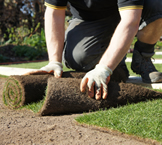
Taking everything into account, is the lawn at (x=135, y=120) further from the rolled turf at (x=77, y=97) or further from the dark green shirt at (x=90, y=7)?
the dark green shirt at (x=90, y=7)

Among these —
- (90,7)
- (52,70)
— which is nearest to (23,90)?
(52,70)

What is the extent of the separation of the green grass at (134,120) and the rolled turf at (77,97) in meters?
0.22

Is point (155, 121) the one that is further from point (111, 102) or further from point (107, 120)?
point (111, 102)

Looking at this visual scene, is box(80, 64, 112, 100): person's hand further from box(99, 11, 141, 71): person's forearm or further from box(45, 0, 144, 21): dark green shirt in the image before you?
box(45, 0, 144, 21): dark green shirt

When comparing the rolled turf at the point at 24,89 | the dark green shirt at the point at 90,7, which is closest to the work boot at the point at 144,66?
the dark green shirt at the point at 90,7

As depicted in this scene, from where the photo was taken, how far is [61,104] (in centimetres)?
183

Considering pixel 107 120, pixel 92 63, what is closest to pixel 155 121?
pixel 107 120

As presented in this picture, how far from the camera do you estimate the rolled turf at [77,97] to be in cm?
181

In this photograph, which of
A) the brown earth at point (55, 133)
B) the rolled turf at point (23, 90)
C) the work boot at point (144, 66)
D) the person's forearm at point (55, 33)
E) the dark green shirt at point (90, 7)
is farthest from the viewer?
the work boot at point (144, 66)

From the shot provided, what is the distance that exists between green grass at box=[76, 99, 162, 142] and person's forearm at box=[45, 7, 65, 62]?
113cm

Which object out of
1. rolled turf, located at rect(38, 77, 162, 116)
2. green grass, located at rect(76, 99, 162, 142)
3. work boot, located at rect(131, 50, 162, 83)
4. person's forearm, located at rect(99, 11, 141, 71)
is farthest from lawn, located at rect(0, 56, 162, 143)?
work boot, located at rect(131, 50, 162, 83)

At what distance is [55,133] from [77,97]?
562 millimetres

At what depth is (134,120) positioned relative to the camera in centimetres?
143

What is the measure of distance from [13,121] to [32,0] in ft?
37.8
